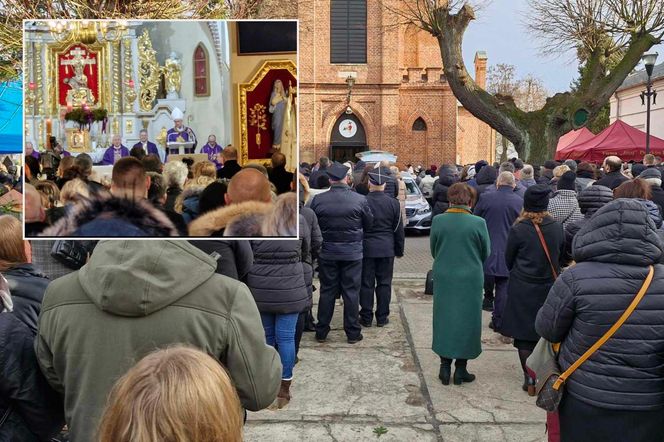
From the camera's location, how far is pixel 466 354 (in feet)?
19.3

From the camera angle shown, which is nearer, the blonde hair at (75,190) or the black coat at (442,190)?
the blonde hair at (75,190)

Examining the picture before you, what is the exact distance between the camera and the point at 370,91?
111ft

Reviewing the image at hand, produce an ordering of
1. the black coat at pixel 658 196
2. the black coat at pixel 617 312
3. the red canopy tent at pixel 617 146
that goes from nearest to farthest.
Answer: the black coat at pixel 617 312 → the black coat at pixel 658 196 → the red canopy tent at pixel 617 146

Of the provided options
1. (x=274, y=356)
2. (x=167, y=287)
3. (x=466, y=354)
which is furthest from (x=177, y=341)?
(x=466, y=354)

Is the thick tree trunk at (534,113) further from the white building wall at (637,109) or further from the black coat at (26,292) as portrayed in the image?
the white building wall at (637,109)

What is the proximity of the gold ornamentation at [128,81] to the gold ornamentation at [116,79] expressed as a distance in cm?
3

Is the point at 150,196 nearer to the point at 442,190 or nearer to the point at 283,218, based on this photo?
the point at 283,218

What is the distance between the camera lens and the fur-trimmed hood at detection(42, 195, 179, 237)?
2316 mm

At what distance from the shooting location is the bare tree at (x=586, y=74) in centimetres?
2031

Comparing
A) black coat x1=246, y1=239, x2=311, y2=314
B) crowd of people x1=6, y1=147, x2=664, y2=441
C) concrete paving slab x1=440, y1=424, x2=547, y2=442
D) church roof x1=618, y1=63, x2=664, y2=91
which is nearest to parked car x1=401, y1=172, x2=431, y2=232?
crowd of people x1=6, y1=147, x2=664, y2=441

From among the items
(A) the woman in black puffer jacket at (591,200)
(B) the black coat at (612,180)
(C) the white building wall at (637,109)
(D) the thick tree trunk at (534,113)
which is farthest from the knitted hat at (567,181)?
(C) the white building wall at (637,109)

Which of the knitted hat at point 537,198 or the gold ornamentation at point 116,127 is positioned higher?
the gold ornamentation at point 116,127

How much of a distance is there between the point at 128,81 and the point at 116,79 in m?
0.05

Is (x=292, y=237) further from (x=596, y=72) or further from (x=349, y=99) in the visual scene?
(x=349, y=99)
